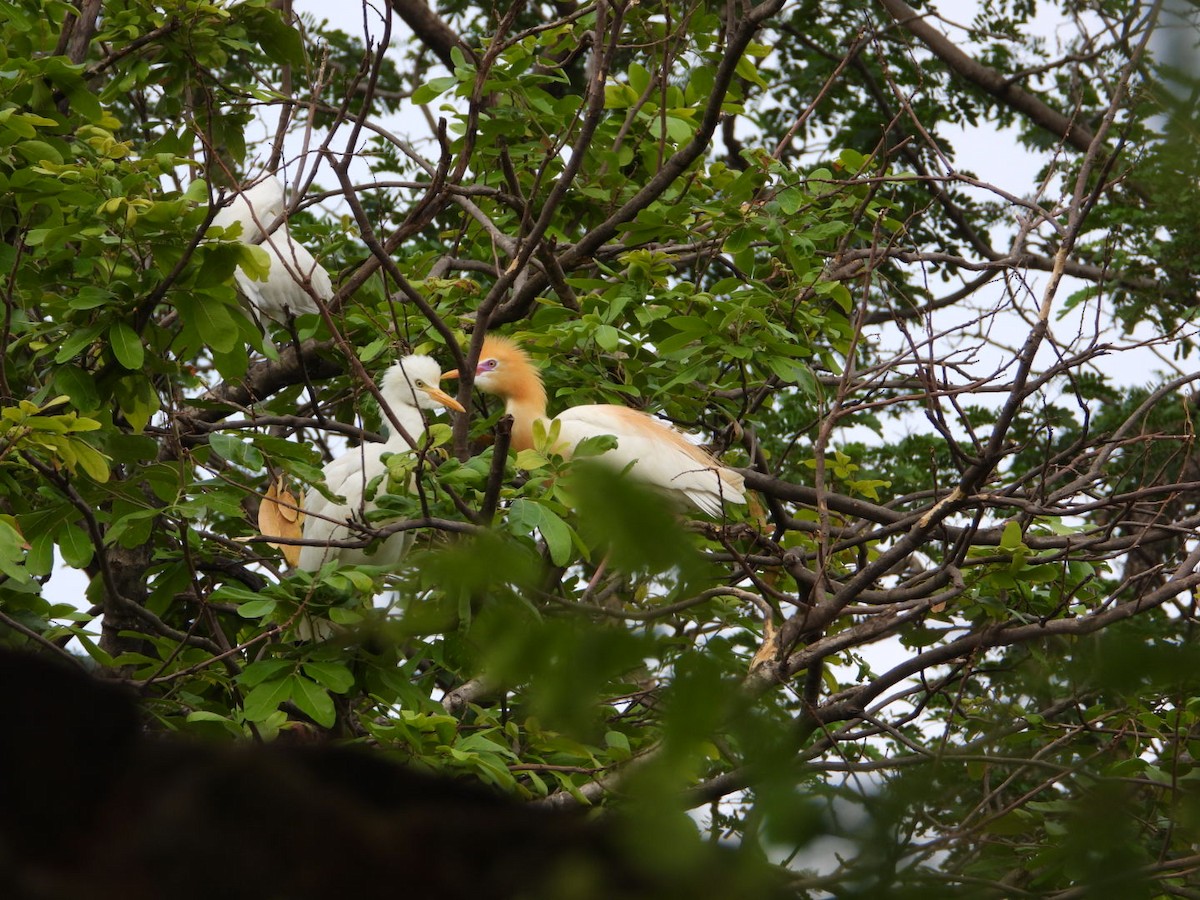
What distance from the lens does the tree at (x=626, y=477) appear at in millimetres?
987

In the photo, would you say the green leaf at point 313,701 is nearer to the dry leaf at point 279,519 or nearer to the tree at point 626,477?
the tree at point 626,477

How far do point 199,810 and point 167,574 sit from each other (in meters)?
3.75

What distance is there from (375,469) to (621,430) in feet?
3.56

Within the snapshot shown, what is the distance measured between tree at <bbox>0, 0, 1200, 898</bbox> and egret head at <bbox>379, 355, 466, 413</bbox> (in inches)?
4.7

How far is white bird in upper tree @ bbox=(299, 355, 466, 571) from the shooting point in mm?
4969

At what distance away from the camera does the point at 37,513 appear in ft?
12.8

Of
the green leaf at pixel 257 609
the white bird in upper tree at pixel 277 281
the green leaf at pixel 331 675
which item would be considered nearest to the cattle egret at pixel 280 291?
the white bird in upper tree at pixel 277 281

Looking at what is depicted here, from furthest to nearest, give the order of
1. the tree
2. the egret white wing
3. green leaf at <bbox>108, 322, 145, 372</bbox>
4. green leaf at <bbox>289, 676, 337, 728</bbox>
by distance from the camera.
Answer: the egret white wing, green leaf at <bbox>108, 322, 145, 372</bbox>, green leaf at <bbox>289, 676, 337, 728</bbox>, the tree

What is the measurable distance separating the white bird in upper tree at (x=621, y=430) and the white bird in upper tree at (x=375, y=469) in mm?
251

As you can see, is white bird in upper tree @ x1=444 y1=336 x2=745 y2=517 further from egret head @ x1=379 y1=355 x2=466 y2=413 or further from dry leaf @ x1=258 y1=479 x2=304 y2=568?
dry leaf @ x1=258 y1=479 x2=304 y2=568

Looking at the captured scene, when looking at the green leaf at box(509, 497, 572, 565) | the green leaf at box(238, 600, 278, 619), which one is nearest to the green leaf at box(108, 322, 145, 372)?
the green leaf at box(238, 600, 278, 619)

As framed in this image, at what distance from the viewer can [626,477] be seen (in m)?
0.90

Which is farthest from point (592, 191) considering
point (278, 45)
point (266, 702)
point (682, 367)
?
point (266, 702)

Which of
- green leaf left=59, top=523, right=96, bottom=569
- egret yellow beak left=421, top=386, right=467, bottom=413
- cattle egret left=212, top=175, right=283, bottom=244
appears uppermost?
cattle egret left=212, top=175, right=283, bottom=244
